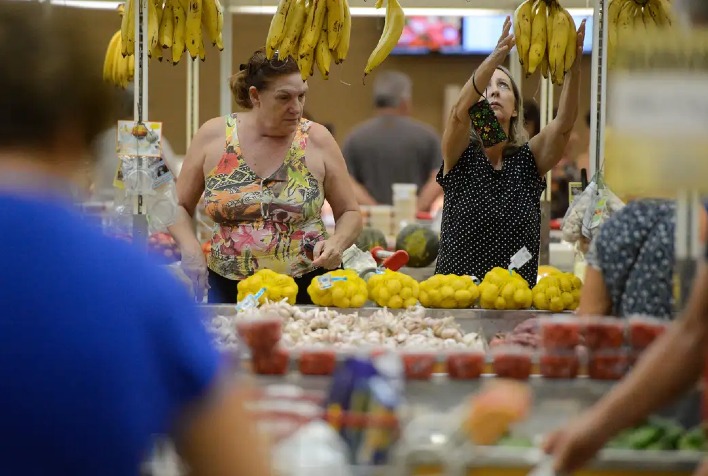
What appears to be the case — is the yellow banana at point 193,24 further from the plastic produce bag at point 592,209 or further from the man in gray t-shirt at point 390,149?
the man in gray t-shirt at point 390,149

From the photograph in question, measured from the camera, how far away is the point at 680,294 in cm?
199

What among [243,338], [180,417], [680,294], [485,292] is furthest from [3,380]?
[485,292]

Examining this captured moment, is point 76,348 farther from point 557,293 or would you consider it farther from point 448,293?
point 557,293

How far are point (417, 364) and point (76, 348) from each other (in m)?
1.44

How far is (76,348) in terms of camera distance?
1293mm

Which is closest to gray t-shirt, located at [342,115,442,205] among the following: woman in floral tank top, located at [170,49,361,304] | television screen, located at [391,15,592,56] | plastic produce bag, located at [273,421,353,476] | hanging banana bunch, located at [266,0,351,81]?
television screen, located at [391,15,592,56]

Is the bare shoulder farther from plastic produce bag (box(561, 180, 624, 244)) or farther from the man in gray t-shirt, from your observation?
the man in gray t-shirt

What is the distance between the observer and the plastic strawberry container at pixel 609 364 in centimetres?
252

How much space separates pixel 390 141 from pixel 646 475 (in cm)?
628

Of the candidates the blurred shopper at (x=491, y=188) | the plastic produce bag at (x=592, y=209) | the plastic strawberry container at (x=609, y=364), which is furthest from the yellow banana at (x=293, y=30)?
the plastic strawberry container at (x=609, y=364)

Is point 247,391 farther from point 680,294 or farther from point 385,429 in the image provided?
point 680,294

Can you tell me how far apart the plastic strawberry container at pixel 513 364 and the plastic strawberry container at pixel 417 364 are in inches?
6.3

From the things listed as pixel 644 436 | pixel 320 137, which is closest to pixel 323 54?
pixel 320 137

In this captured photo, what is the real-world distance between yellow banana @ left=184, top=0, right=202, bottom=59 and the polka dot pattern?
217cm
